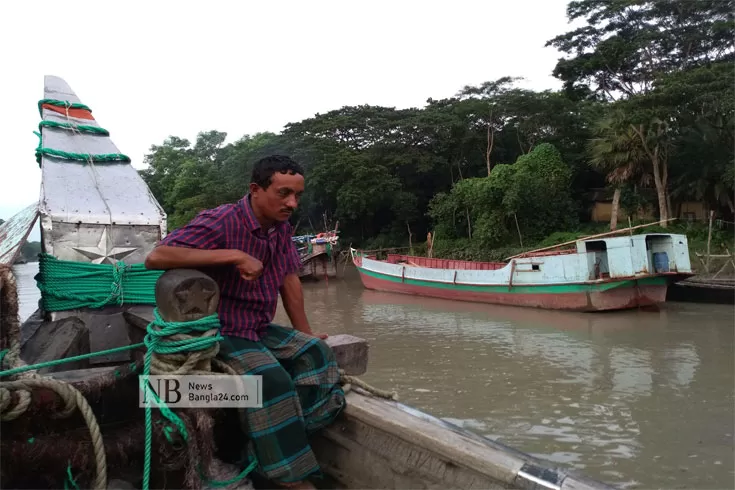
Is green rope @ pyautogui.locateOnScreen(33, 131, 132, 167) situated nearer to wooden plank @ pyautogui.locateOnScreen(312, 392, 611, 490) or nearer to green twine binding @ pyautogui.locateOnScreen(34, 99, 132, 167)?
green twine binding @ pyautogui.locateOnScreen(34, 99, 132, 167)

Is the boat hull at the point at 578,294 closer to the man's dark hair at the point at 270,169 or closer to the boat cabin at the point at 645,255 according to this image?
the boat cabin at the point at 645,255

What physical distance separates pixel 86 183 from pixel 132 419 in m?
1.75

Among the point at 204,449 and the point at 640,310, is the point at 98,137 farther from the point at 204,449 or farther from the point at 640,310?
the point at 640,310

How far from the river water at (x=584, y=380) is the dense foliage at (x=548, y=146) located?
7.32 m

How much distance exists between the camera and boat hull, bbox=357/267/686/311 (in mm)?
11797

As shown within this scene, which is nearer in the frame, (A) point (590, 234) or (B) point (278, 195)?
(B) point (278, 195)

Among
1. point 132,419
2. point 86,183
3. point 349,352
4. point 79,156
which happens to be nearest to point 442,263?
point 79,156

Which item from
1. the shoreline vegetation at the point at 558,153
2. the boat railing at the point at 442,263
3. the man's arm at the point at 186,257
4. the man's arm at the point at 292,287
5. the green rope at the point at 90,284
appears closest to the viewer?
the man's arm at the point at 186,257

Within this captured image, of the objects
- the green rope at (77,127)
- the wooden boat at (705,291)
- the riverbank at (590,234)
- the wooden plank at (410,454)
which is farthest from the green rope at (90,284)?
the riverbank at (590,234)

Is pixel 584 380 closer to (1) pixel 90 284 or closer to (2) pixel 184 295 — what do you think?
(1) pixel 90 284

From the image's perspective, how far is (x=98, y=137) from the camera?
362 centimetres

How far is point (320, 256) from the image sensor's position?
21.3m

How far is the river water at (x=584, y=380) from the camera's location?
4.56 metres

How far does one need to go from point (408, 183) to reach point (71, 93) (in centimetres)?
2399
